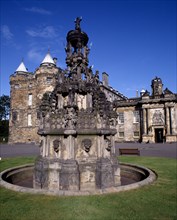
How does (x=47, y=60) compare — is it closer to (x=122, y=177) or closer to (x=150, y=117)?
(x=150, y=117)

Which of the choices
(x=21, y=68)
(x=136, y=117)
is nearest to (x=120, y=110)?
(x=136, y=117)

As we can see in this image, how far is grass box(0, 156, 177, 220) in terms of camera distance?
14.4 ft

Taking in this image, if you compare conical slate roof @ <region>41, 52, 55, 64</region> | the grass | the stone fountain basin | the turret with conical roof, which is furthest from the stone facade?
the grass

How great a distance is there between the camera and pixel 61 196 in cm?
535

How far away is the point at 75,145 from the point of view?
22.2 ft

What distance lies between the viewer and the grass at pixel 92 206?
4375mm

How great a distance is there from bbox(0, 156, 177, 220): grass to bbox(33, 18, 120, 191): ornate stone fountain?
3.83 ft

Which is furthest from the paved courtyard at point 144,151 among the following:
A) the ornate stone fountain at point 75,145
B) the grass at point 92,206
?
the grass at point 92,206

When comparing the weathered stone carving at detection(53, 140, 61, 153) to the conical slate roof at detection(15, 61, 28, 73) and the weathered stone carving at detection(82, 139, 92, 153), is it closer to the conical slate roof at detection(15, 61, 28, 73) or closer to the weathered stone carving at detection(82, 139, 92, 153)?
the weathered stone carving at detection(82, 139, 92, 153)

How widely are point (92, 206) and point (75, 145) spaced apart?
239 centimetres

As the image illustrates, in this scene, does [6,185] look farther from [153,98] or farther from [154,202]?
[153,98]

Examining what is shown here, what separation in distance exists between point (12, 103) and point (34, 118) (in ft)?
24.6

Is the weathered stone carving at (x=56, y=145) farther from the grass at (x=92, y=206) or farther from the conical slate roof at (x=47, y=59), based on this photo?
the conical slate roof at (x=47, y=59)

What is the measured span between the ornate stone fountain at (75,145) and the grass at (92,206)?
117cm
